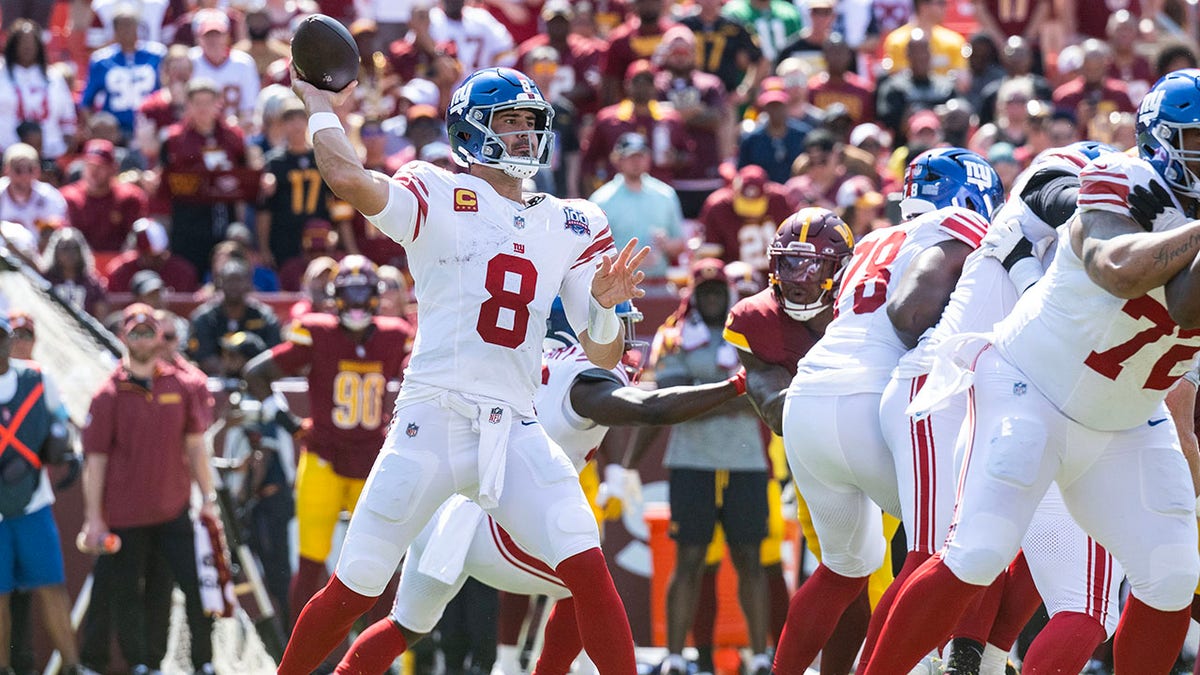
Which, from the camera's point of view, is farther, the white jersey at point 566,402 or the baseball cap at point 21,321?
the baseball cap at point 21,321

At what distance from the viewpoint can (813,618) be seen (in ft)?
18.5

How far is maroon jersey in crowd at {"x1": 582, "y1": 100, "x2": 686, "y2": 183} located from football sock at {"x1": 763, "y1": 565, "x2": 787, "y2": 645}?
394 cm

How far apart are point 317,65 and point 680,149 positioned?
7.26 m

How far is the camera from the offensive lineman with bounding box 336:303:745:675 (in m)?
5.77

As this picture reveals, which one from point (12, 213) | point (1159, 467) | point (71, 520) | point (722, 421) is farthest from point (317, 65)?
point (12, 213)

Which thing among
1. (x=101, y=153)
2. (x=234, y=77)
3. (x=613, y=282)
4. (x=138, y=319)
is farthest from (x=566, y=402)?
(x=234, y=77)

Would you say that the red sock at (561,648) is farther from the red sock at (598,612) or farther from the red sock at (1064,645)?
the red sock at (1064,645)

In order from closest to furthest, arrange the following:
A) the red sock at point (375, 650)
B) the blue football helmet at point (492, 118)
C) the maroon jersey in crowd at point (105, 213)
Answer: the blue football helmet at point (492, 118), the red sock at point (375, 650), the maroon jersey in crowd at point (105, 213)

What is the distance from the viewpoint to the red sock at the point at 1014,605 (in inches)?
215

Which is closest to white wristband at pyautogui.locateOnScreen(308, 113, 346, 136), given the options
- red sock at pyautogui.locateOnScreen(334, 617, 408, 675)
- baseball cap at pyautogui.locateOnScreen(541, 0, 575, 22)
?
red sock at pyautogui.locateOnScreen(334, 617, 408, 675)

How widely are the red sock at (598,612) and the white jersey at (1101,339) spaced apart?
1286mm

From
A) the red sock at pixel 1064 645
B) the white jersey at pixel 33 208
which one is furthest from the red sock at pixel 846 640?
the white jersey at pixel 33 208

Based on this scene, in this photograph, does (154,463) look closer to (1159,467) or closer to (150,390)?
(150,390)

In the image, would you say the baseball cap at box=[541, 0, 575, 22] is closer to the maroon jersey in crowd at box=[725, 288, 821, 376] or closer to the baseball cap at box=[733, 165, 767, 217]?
the baseball cap at box=[733, 165, 767, 217]
